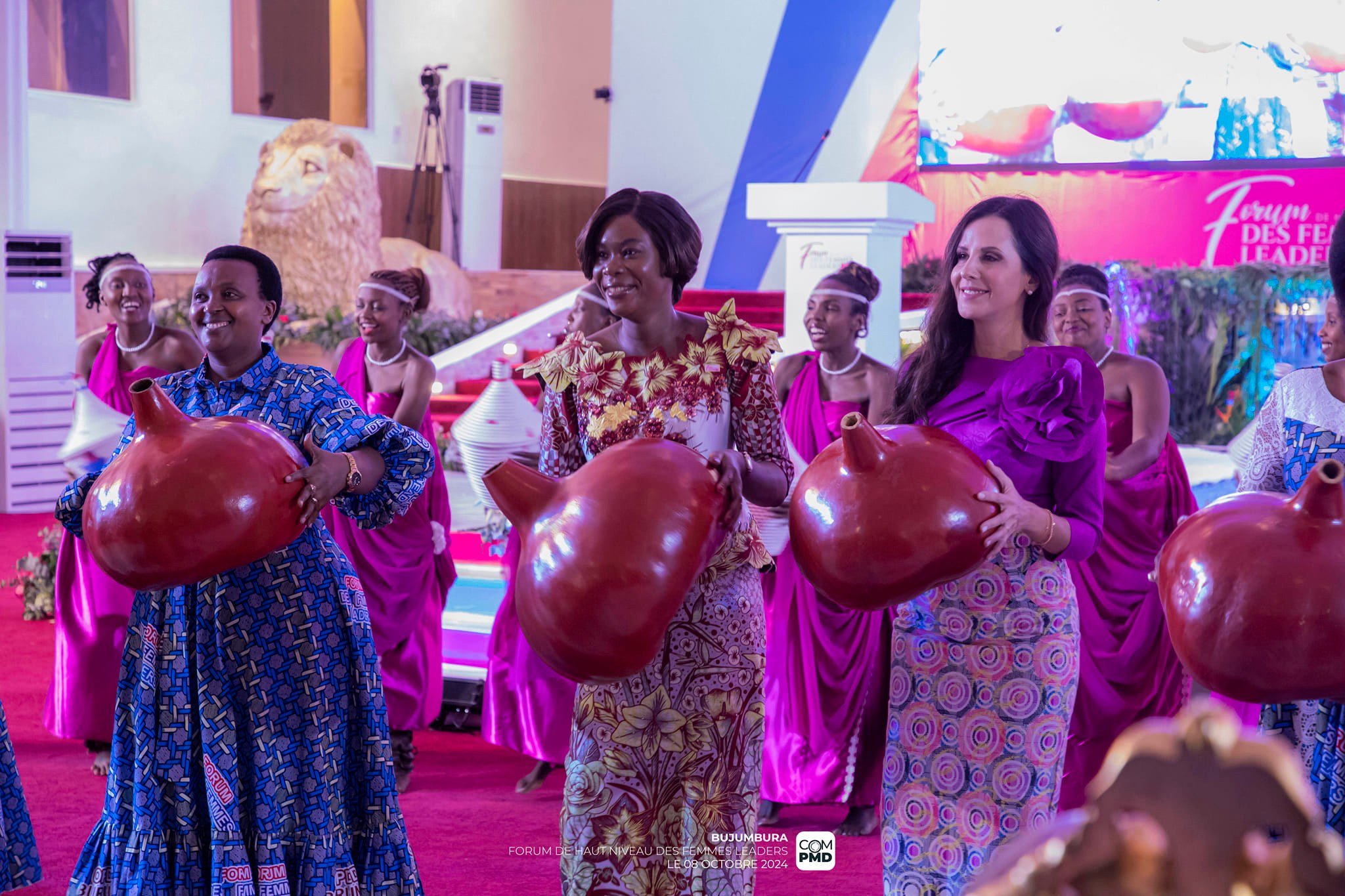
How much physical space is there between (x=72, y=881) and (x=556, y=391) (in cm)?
140

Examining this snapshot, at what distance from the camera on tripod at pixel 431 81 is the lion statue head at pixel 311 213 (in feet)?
7.53

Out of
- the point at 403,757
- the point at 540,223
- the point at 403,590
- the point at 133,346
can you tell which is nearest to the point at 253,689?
the point at 403,757

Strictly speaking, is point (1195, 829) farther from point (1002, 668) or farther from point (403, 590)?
point (403, 590)

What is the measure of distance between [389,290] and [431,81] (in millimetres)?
11597

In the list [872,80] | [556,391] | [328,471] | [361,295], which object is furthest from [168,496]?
[872,80]

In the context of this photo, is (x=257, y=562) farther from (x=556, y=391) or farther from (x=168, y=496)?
(x=556, y=391)

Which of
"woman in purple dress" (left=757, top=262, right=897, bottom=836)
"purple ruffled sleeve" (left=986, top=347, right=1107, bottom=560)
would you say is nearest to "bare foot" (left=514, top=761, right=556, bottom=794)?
"woman in purple dress" (left=757, top=262, right=897, bottom=836)

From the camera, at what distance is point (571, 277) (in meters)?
16.2

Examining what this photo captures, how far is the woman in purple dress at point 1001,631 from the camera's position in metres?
2.16

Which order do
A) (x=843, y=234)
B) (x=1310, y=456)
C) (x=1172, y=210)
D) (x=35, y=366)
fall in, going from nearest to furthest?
(x=1310, y=456), (x=843, y=234), (x=35, y=366), (x=1172, y=210)

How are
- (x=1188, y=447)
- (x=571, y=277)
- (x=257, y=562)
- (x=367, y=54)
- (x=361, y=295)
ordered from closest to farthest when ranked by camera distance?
(x=257, y=562) < (x=361, y=295) < (x=1188, y=447) < (x=367, y=54) < (x=571, y=277)

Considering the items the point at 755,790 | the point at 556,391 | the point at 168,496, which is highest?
the point at 556,391

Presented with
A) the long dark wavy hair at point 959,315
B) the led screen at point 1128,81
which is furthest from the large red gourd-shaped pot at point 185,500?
the led screen at point 1128,81

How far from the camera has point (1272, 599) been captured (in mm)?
1574
